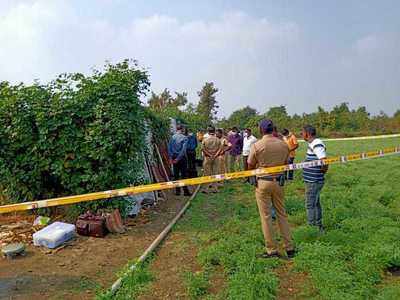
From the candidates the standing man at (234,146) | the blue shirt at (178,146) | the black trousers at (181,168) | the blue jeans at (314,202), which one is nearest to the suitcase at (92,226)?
the blue jeans at (314,202)

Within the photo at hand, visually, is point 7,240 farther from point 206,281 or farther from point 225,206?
point 225,206

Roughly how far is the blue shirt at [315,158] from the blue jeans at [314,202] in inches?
3.3

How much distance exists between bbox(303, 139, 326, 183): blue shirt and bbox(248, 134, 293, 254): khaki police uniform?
84 centimetres

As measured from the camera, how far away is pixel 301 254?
5312 millimetres

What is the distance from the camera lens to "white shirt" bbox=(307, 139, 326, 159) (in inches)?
239

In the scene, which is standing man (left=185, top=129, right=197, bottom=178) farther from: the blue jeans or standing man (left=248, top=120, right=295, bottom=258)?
standing man (left=248, top=120, right=295, bottom=258)

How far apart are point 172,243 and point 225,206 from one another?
9.49 ft

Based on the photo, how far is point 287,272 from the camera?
16.3ft

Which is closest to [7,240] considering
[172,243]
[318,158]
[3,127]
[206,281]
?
A: [3,127]

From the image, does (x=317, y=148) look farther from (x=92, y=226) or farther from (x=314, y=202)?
(x=92, y=226)

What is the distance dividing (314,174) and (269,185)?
1.20m

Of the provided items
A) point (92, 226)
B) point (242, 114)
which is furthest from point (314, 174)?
point (242, 114)

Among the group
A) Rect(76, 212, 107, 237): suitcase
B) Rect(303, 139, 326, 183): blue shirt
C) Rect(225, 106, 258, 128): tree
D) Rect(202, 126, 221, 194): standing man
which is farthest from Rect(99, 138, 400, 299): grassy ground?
Rect(225, 106, 258, 128): tree

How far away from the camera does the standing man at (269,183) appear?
540 centimetres
